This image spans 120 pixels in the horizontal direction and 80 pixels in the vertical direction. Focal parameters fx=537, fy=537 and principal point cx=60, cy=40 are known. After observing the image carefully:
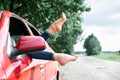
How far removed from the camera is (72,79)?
20.1m

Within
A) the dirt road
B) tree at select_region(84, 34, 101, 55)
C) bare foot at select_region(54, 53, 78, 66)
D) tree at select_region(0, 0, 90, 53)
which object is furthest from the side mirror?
tree at select_region(84, 34, 101, 55)

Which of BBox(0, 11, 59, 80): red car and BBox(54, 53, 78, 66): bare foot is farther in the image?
BBox(54, 53, 78, 66): bare foot

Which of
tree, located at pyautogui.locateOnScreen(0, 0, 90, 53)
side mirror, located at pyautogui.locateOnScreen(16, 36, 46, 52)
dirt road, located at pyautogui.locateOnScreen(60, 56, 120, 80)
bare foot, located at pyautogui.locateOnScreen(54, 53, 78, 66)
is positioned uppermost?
tree, located at pyautogui.locateOnScreen(0, 0, 90, 53)

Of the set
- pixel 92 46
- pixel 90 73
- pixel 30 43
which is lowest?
pixel 90 73

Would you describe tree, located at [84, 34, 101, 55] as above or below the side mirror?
above

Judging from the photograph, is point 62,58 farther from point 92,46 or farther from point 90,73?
point 92,46

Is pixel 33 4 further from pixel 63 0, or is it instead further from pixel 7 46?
pixel 7 46

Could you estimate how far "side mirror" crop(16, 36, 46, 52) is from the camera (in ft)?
14.6

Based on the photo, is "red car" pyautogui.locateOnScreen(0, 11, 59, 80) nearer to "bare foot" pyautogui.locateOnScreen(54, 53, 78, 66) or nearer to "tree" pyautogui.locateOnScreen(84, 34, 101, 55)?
"bare foot" pyautogui.locateOnScreen(54, 53, 78, 66)

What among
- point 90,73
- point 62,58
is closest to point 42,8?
point 90,73

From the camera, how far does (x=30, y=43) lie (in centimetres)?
446

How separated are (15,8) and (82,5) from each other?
374 cm

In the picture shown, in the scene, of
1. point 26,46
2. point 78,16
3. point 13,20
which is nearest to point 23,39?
point 26,46

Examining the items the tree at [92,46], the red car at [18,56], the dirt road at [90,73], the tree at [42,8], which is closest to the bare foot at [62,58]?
the red car at [18,56]
